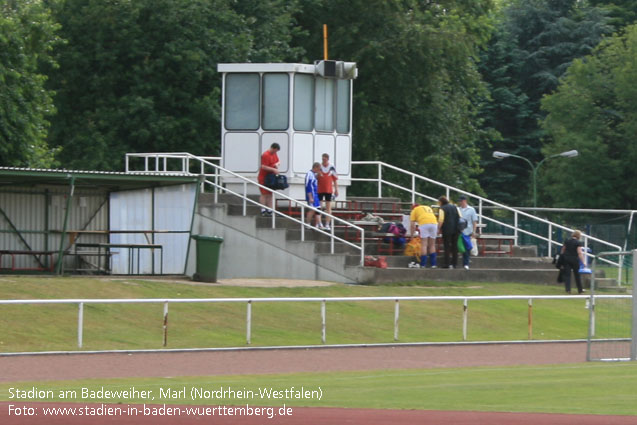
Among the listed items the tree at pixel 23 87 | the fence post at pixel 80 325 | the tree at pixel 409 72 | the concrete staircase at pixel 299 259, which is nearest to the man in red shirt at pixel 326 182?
the concrete staircase at pixel 299 259

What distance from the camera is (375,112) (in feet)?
158

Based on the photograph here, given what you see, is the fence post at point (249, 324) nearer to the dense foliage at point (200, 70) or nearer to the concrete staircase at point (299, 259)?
the concrete staircase at point (299, 259)

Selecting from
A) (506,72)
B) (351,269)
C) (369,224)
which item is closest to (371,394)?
(351,269)

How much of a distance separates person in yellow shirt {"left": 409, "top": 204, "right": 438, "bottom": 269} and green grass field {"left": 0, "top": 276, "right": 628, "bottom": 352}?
78.7 inches

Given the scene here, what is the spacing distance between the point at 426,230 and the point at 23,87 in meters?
14.5

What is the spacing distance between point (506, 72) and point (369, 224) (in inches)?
2106

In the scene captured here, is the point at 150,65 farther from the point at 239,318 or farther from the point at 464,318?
the point at 239,318

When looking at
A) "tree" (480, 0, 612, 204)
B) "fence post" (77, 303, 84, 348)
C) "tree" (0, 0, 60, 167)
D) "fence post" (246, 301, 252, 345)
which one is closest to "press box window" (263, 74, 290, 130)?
"tree" (0, 0, 60, 167)

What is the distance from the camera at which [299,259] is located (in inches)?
1228

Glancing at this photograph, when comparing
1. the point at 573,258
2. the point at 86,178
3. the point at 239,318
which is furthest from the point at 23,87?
the point at 239,318

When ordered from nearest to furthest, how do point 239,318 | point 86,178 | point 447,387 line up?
point 447,387 < point 239,318 < point 86,178

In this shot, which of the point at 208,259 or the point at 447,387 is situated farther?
the point at 208,259

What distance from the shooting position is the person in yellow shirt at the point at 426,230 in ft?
101

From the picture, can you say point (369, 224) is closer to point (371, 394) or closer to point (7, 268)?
point (7, 268)
